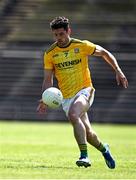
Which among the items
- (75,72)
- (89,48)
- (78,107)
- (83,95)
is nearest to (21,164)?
(78,107)

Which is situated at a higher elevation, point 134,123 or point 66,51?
point 66,51

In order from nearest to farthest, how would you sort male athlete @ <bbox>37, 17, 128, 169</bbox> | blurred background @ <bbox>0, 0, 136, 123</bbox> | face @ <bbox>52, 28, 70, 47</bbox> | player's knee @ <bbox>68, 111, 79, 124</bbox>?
player's knee @ <bbox>68, 111, 79, 124</bbox>
face @ <bbox>52, 28, 70, 47</bbox>
male athlete @ <bbox>37, 17, 128, 169</bbox>
blurred background @ <bbox>0, 0, 136, 123</bbox>

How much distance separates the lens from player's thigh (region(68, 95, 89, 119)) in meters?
10.1

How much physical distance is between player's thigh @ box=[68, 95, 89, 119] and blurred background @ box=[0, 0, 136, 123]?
21907 millimetres

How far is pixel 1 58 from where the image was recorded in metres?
34.1

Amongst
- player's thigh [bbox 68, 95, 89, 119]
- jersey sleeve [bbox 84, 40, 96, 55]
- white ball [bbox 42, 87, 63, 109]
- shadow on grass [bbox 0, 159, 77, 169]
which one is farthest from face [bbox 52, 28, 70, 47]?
shadow on grass [bbox 0, 159, 77, 169]

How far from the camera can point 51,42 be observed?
34062 millimetres

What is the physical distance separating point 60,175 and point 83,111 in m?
1.55

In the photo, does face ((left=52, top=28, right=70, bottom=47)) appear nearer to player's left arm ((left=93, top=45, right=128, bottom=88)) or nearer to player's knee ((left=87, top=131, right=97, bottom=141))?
player's left arm ((left=93, top=45, right=128, bottom=88))

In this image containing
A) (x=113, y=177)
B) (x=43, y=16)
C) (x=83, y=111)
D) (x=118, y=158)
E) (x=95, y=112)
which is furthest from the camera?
(x=43, y=16)

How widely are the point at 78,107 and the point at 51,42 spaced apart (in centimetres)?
2401

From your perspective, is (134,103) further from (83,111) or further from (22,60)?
(83,111)

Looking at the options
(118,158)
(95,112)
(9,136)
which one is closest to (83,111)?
(118,158)

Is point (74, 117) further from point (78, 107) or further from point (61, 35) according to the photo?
point (61, 35)
